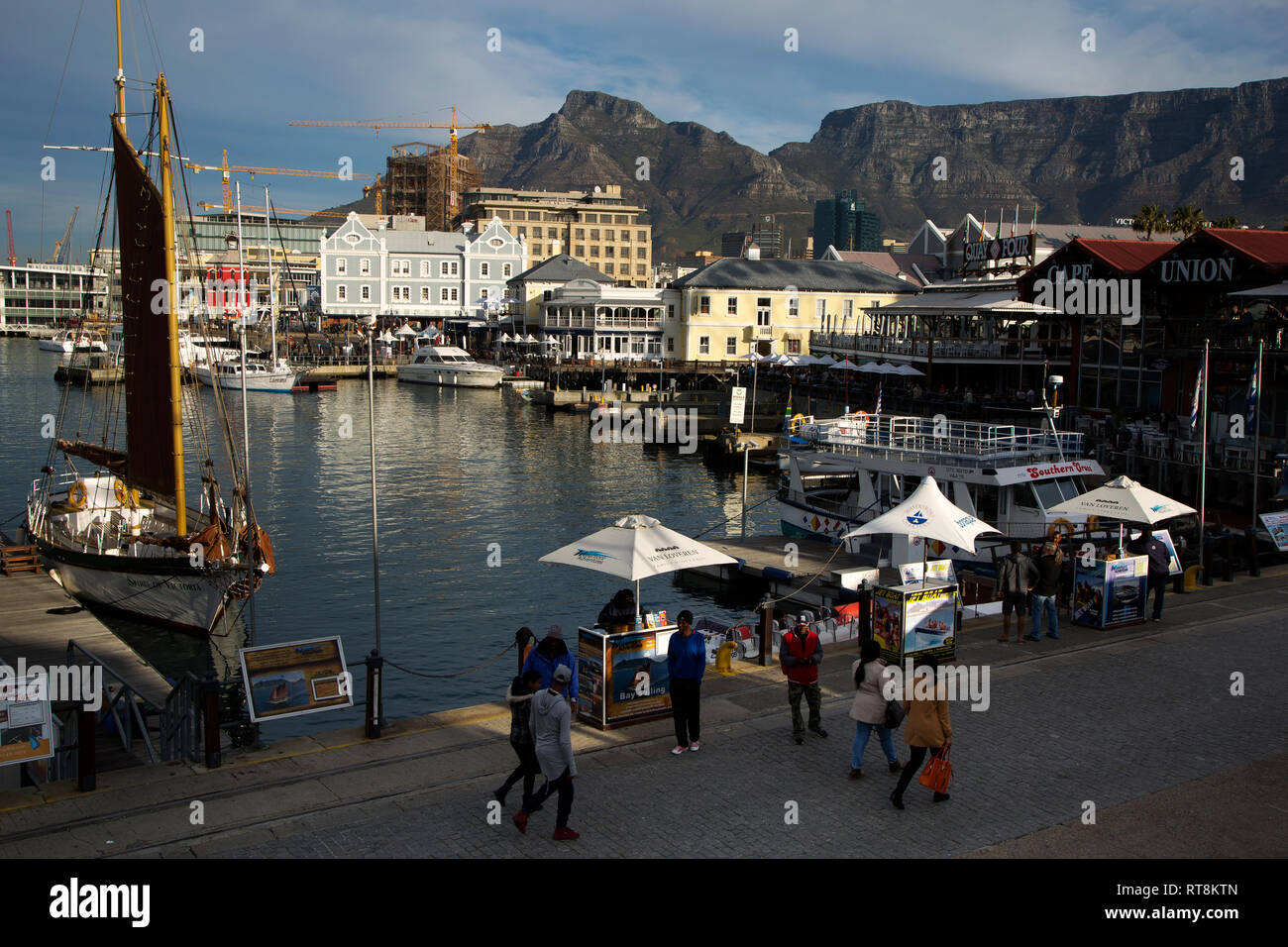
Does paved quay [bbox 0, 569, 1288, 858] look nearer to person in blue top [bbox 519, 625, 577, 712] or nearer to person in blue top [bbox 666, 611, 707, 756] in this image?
person in blue top [bbox 666, 611, 707, 756]

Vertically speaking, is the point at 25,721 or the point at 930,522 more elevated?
the point at 930,522

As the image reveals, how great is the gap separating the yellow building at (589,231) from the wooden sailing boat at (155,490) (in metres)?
145

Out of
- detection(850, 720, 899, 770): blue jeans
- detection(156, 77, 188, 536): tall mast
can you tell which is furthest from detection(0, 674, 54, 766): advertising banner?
detection(156, 77, 188, 536): tall mast

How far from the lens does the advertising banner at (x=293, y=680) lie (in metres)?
13.2

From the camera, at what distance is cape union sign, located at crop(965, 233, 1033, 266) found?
57.2m

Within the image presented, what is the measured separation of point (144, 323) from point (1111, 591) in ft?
77.6

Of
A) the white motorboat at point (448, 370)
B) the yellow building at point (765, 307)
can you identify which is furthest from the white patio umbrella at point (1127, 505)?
the white motorboat at point (448, 370)

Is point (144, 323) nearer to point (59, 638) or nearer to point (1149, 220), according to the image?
point (59, 638)

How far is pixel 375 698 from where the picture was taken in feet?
44.9

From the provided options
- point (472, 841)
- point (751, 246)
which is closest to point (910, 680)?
point (472, 841)

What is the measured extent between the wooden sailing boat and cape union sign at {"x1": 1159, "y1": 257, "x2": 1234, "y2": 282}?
115ft

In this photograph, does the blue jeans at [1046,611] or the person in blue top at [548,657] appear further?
the blue jeans at [1046,611]

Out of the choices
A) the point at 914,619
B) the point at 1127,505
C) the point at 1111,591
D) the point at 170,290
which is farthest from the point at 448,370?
the point at 914,619

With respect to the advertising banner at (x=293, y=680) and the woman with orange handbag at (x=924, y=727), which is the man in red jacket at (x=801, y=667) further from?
the advertising banner at (x=293, y=680)
